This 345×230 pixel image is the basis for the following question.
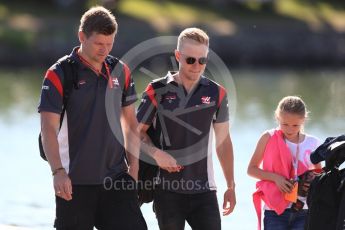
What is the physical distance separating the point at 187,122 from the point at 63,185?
1.12 metres

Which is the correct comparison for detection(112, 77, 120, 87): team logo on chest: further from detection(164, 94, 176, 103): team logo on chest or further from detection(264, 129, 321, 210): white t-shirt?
detection(264, 129, 321, 210): white t-shirt

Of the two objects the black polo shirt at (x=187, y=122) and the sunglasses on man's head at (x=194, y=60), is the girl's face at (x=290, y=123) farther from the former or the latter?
the sunglasses on man's head at (x=194, y=60)

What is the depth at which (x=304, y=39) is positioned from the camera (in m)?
48.8

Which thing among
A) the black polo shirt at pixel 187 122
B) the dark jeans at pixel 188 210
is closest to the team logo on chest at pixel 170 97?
the black polo shirt at pixel 187 122

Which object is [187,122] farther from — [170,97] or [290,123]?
[290,123]

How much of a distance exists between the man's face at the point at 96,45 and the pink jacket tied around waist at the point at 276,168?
154cm

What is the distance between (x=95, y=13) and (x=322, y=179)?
5.56 ft

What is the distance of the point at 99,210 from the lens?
568 cm

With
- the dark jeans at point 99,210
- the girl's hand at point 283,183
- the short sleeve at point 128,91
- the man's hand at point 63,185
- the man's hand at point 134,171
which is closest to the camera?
the man's hand at point 63,185

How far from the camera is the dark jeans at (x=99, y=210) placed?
5.58 m

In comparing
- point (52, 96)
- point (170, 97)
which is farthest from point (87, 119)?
point (170, 97)

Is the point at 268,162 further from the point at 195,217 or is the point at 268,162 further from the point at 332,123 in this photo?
the point at 332,123

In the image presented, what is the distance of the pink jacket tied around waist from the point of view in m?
6.43

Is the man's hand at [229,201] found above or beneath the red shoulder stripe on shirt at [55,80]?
beneath
